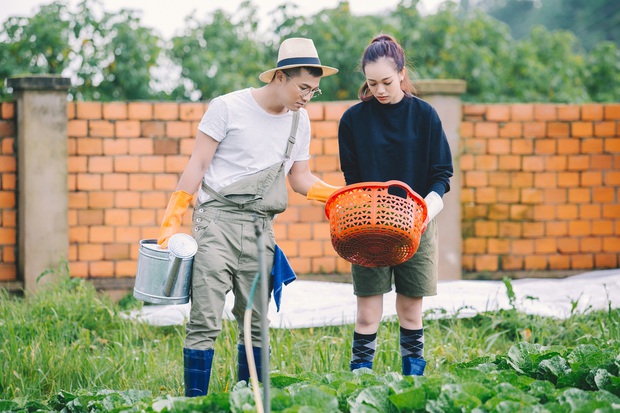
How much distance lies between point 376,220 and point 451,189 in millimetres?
3097

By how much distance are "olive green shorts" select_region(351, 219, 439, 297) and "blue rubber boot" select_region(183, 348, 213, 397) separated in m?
0.73

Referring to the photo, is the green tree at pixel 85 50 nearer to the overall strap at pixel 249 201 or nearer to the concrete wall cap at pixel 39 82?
the concrete wall cap at pixel 39 82

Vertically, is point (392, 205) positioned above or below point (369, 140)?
below

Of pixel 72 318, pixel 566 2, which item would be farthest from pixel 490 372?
pixel 566 2

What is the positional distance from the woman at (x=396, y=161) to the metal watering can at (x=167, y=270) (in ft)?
2.41

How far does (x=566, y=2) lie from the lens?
29.7m

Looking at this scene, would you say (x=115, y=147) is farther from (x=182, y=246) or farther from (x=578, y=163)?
(x=578, y=163)

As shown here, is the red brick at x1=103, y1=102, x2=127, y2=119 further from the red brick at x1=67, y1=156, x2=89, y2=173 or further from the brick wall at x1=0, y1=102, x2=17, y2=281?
the brick wall at x1=0, y1=102, x2=17, y2=281

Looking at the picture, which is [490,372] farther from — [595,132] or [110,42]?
[110,42]

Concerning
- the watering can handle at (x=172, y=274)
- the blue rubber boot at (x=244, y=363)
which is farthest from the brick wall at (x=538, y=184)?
the watering can handle at (x=172, y=274)

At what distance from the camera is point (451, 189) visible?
577cm

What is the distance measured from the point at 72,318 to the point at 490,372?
268 cm

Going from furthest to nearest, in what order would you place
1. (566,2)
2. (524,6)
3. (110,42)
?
(524,6) < (566,2) < (110,42)

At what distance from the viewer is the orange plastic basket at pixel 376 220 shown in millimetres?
2791
